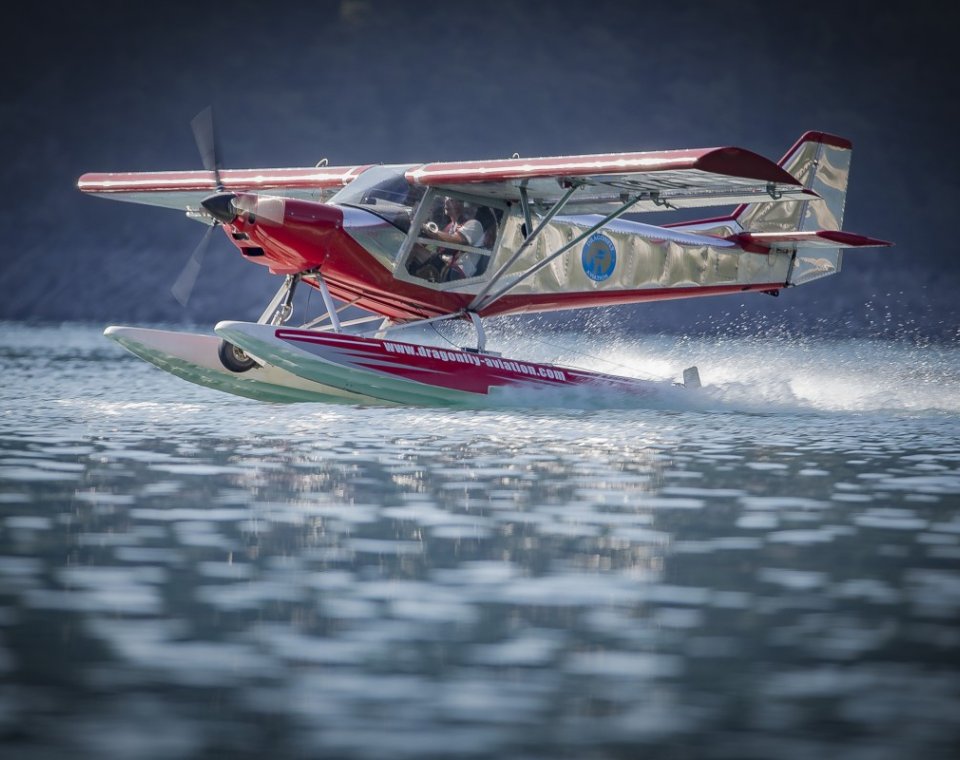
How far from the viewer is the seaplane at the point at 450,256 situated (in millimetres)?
11180

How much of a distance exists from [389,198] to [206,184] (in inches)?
135

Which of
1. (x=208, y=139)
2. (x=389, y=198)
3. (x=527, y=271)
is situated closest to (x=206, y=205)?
(x=208, y=139)

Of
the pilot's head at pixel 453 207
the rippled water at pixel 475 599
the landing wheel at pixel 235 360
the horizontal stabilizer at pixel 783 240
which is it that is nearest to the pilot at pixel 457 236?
the pilot's head at pixel 453 207

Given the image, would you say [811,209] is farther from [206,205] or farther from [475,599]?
[475,599]

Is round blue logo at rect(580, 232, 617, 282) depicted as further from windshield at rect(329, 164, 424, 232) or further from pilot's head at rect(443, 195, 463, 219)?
windshield at rect(329, 164, 424, 232)

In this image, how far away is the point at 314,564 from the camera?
4910 mm

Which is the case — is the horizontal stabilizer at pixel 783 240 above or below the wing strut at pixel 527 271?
above

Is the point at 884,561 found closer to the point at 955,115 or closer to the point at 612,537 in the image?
the point at 612,537

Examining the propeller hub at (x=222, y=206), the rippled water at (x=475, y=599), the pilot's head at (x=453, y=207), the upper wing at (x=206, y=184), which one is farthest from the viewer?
the upper wing at (x=206, y=184)

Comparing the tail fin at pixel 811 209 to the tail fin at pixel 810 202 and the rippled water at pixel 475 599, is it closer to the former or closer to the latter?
the tail fin at pixel 810 202

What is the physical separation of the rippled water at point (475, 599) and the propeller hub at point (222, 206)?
9.68 feet

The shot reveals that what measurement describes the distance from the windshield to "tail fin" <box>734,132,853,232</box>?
15.7 ft

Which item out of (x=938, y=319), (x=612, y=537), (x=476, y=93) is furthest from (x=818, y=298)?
(x=612, y=537)

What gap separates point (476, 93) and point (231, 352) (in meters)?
84.5
